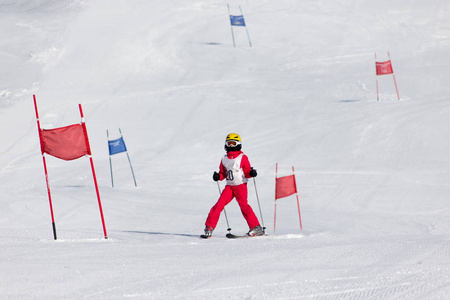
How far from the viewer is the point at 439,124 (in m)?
17.6

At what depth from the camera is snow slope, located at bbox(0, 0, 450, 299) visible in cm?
593

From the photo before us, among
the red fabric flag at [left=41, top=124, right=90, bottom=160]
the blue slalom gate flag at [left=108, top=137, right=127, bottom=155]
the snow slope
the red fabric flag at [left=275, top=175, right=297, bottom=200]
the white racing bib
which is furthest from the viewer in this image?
the blue slalom gate flag at [left=108, top=137, right=127, bottom=155]

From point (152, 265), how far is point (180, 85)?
1811 centimetres

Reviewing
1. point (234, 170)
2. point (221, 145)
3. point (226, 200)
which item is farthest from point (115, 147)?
point (234, 170)

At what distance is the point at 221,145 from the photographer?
60.0ft

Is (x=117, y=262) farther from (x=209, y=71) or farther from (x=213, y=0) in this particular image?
(x=213, y=0)

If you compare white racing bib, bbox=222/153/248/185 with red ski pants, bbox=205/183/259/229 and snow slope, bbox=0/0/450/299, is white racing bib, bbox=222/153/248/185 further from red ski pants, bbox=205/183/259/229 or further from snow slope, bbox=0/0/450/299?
snow slope, bbox=0/0/450/299

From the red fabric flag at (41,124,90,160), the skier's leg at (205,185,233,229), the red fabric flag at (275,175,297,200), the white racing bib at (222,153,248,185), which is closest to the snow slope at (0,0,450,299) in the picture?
the skier's leg at (205,185,233,229)

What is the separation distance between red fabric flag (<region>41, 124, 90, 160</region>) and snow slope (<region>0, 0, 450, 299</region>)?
1080 mm

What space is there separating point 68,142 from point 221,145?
32.9 ft

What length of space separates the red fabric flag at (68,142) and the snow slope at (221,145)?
1080 millimetres

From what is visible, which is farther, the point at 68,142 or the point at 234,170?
the point at 234,170

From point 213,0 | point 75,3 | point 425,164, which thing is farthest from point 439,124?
point 75,3

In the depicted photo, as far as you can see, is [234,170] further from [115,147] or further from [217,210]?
[115,147]
